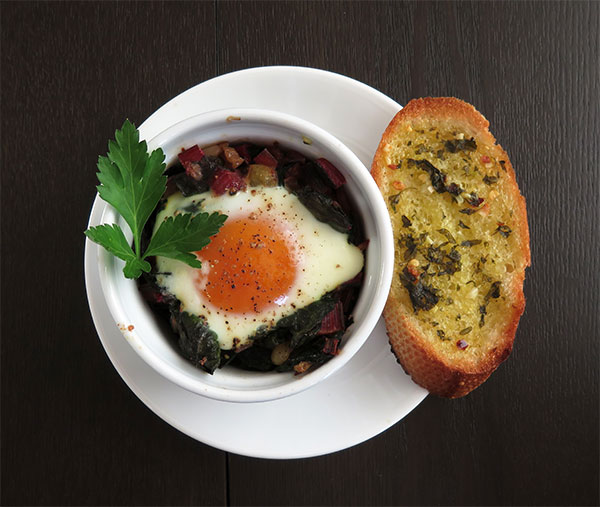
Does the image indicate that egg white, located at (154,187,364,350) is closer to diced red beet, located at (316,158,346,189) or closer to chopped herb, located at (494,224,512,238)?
diced red beet, located at (316,158,346,189)

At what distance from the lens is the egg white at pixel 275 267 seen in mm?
2000

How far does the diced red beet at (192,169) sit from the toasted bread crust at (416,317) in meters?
0.71

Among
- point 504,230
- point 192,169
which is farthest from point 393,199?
point 192,169

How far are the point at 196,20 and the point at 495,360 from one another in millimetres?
2107

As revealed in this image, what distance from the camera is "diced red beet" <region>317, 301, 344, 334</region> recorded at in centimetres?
203

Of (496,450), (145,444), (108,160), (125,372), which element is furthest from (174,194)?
(496,450)

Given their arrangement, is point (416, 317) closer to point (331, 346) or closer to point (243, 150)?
point (331, 346)

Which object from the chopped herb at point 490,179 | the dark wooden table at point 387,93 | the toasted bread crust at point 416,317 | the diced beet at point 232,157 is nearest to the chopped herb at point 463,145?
the toasted bread crust at point 416,317

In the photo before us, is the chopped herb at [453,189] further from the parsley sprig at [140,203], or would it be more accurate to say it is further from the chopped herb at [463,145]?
the parsley sprig at [140,203]

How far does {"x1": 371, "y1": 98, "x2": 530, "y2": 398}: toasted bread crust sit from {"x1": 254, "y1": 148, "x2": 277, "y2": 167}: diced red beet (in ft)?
1.44

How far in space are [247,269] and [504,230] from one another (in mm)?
1142

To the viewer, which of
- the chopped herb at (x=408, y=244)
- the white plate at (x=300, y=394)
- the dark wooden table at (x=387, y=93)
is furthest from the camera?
the dark wooden table at (x=387, y=93)

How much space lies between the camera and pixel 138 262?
193 cm

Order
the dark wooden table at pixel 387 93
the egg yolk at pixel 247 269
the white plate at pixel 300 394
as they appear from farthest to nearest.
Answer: the dark wooden table at pixel 387 93
the white plate at pixel 300 394
the egg yolk at pixel 247 269
